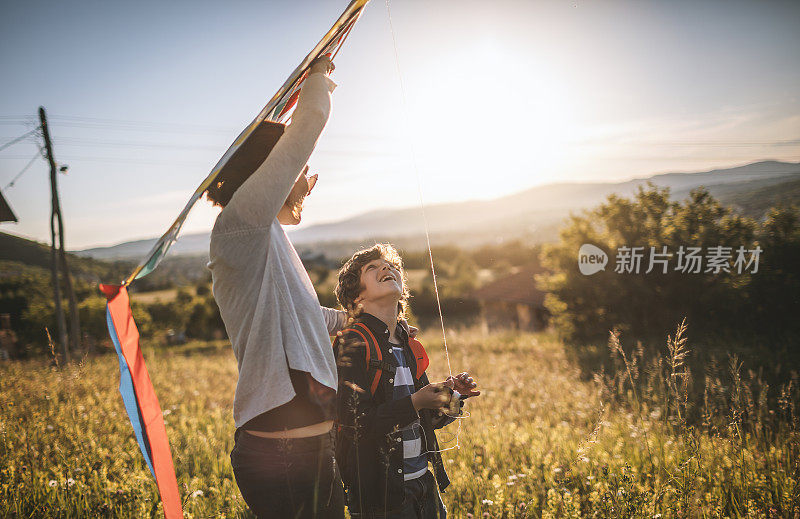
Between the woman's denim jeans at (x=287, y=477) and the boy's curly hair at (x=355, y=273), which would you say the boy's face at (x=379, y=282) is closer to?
the boy's curly hair at (x=355, y=273)

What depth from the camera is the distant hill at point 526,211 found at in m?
11.7

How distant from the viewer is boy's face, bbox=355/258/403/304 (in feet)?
7.72

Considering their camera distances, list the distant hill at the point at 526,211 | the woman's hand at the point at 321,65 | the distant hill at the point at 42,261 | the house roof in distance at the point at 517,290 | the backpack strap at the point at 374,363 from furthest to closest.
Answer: the house roof in distance at the point at 517,290 < the distant hill at the point at 42,261 < the distant hill at the point at 526,211 < the backpack strap at the point at 374,363 < the woman's hand at the point at 321,65

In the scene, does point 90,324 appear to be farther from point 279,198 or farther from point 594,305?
point 279,198

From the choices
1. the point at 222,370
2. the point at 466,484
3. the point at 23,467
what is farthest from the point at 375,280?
the point at 222,370

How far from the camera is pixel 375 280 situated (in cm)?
240

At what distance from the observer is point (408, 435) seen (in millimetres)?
2217

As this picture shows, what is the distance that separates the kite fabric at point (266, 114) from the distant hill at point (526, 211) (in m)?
0.05

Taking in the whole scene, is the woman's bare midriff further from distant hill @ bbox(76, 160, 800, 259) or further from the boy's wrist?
distant hill @ bbox(76, 160, 800, 259)

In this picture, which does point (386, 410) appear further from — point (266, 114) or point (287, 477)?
point (266, 114)

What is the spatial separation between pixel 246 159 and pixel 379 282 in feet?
3.57

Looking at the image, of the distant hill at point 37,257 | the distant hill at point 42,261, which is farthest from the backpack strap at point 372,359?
the distant hill at point 37,257

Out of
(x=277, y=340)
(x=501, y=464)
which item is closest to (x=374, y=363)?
(x=277, y=340)

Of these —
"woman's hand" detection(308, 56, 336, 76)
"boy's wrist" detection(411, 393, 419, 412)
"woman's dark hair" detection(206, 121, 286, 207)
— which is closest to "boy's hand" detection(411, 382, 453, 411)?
"boy's wrist" detection(411, 393, 419, 412)
